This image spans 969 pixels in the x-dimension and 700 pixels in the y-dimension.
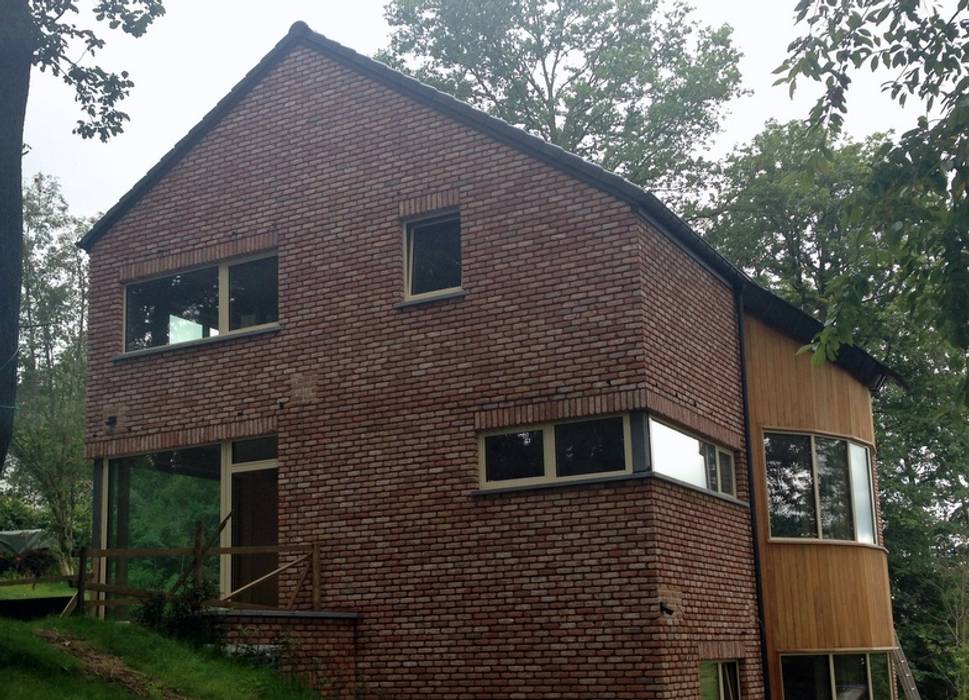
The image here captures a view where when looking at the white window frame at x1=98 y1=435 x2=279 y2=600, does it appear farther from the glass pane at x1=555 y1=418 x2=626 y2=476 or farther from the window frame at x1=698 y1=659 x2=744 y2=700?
the window frame at x1=698 y1=659 x2=744 y2=700

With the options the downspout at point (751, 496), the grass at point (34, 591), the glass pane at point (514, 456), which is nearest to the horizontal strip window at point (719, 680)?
the downspout at point (751, 496)

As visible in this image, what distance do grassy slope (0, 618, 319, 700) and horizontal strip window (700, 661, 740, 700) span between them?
449 centimetres

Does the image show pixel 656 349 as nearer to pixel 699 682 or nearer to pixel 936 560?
pixel 699 682

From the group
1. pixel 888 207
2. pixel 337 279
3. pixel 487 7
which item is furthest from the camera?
pixel 487 7

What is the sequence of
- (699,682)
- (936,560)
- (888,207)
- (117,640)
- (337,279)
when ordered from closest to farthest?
(888,207) → (117,640) → (699,682) → (337,279) → (936,560)

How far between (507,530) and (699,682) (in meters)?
2.75

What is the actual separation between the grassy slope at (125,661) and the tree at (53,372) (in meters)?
21.5

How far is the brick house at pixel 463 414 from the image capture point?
13.5 m

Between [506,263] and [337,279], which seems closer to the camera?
[506,263]

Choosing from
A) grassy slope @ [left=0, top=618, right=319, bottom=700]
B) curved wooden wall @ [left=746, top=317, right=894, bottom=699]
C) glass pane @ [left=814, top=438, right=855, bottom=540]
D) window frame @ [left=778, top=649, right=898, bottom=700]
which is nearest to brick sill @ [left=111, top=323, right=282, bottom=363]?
grassy slope @ [left=0, top=618, right=319, bottom=700]

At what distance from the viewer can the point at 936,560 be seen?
91.9 feet

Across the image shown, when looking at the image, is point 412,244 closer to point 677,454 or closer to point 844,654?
point 677,454

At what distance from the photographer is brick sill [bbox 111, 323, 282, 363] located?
16.0 m

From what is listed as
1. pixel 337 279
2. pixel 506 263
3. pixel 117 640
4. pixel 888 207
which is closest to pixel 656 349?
pixel 506 263
